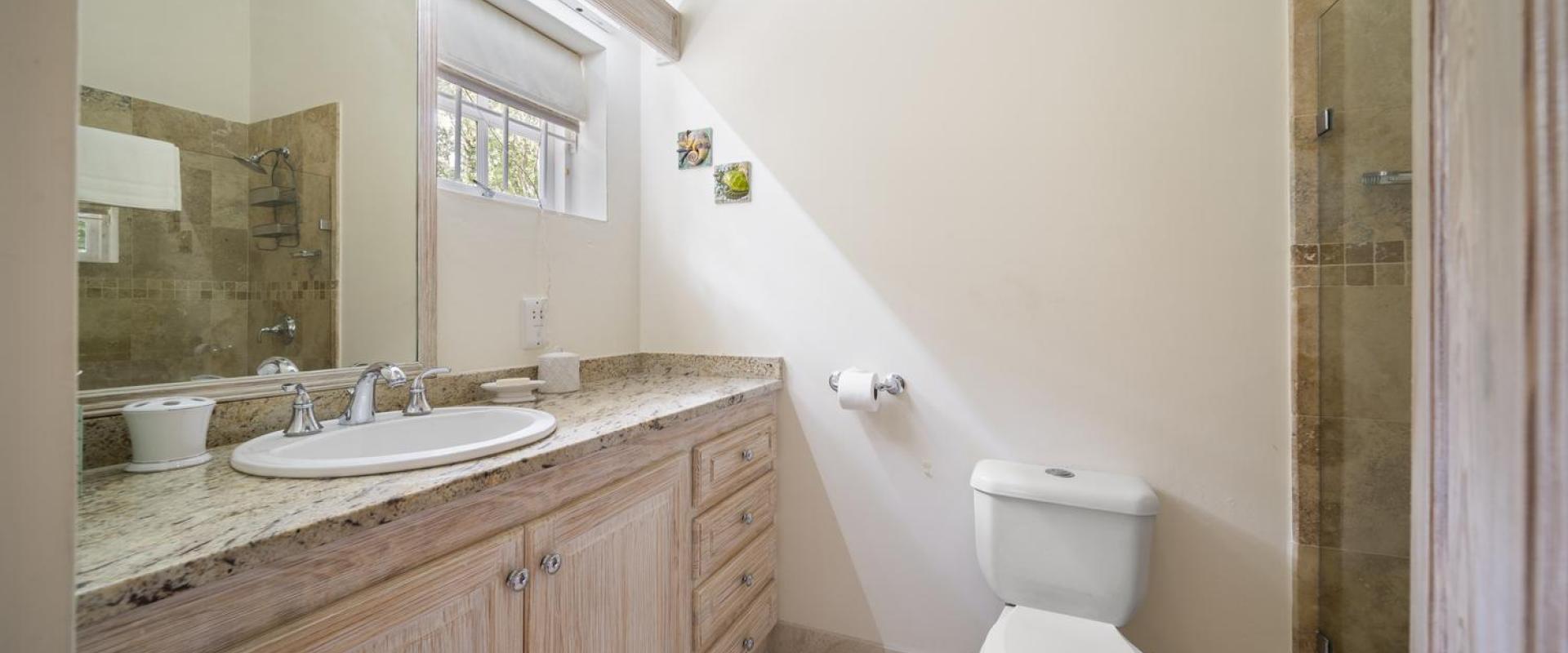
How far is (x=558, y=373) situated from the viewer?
60.7 inches

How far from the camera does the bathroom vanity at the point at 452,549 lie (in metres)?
0.57

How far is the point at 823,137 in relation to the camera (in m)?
1.72

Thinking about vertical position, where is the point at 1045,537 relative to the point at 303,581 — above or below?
below

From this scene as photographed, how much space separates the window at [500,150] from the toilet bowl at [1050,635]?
5.24 ft

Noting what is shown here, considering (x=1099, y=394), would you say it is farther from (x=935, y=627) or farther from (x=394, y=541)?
(x=394, y=541)

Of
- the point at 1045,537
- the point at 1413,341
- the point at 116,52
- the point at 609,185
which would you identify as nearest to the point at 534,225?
the point at 609,185

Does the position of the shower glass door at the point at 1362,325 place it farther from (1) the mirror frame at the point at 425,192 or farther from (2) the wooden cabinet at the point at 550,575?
(1) the mirror frame at the point at 425,192

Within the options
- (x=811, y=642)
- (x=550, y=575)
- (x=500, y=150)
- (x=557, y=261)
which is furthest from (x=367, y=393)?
(x=811, y=642)

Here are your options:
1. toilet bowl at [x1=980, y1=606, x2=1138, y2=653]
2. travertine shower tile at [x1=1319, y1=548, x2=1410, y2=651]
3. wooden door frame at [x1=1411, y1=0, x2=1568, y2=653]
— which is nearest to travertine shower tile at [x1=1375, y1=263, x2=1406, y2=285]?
travertine shower tile at [x1=1319, y1=548, x2=1410, y2=651]

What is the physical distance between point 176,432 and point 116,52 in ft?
1.98

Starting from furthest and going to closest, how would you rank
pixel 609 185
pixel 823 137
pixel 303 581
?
pixel 609 185, pixel 823 137, pixel 303 581

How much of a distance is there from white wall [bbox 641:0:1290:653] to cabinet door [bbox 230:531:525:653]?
100 cm

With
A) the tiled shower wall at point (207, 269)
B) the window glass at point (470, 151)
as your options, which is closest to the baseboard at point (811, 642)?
the tiled shower wall at point (207, 269)

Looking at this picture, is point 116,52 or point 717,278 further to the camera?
point 717,278
